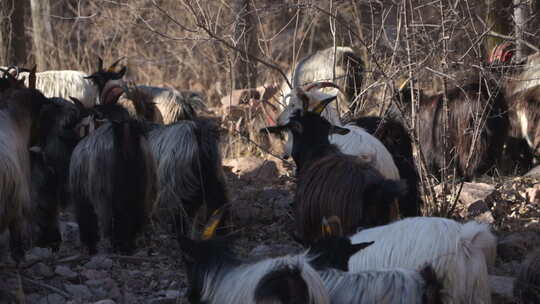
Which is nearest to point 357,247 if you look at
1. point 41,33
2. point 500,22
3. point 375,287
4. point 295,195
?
point 375,287

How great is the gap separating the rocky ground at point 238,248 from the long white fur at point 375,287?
1163mm

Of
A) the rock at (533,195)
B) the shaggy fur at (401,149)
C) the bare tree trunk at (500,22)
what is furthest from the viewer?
the bare tree trunk at (500,22)

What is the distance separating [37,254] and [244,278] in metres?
2.53

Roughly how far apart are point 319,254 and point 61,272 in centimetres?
195

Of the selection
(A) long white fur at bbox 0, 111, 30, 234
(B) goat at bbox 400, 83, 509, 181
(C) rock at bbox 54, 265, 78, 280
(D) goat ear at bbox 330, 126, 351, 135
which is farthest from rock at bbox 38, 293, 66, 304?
(B) goat at bbox 400, 83, 509, 181

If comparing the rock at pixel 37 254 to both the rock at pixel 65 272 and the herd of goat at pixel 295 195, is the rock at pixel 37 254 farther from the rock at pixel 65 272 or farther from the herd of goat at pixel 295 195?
the rock at pixel 65 272

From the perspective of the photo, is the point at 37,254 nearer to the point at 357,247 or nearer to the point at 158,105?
the point at 357,247

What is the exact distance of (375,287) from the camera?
384 centimetres

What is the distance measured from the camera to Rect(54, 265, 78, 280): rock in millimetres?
5199

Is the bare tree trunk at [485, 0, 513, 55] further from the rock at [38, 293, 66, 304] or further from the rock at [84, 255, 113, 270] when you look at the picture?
the rock at [38, 293, 66, 304]

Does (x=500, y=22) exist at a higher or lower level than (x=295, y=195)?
higher

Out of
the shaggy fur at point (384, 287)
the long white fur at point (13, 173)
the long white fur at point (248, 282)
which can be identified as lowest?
the shaggy fur at point (384, 287)

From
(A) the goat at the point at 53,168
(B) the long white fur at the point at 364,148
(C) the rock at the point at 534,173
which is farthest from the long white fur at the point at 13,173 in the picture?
(C) the rock at the point at 534,173

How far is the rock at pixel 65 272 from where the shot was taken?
5.20 metres
